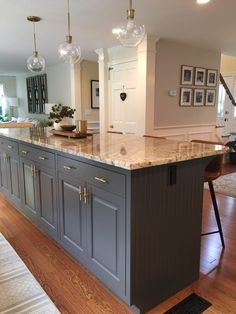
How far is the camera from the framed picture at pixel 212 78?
5191 millimetres

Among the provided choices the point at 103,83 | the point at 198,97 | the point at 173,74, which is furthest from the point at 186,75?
the point at 103,83

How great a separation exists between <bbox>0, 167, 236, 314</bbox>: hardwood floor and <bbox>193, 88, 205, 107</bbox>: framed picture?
290 centimetres

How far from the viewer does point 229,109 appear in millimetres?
7426

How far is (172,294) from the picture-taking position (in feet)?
5.74

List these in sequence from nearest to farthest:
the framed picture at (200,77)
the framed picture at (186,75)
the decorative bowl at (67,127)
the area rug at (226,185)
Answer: the decorative bowl at (67,127), the area rug at (226,185), the framed picture at (186,75), the framed picture at (200,77)

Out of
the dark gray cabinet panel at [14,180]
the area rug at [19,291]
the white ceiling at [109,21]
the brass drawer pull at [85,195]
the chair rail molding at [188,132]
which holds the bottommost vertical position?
the area rug at [19,291]

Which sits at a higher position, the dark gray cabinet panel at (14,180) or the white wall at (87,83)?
the white wall at (87,83)

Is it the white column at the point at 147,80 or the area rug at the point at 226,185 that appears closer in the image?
the area rug at the point at 226,185

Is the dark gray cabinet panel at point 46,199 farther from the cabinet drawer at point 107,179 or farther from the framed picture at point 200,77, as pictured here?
the framed picture at point 200,77

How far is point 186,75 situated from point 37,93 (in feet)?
18.0

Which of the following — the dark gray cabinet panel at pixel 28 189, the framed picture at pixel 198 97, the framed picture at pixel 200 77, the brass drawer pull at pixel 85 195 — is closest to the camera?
the brass drawer pull at pixel 85 195

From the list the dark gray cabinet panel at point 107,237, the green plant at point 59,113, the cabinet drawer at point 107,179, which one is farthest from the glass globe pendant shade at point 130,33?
the dark gray cabinet panel at point 107,237

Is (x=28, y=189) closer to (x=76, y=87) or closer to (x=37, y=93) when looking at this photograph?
(x=76, y=87)

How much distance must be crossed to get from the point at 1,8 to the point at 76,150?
2.35 m
